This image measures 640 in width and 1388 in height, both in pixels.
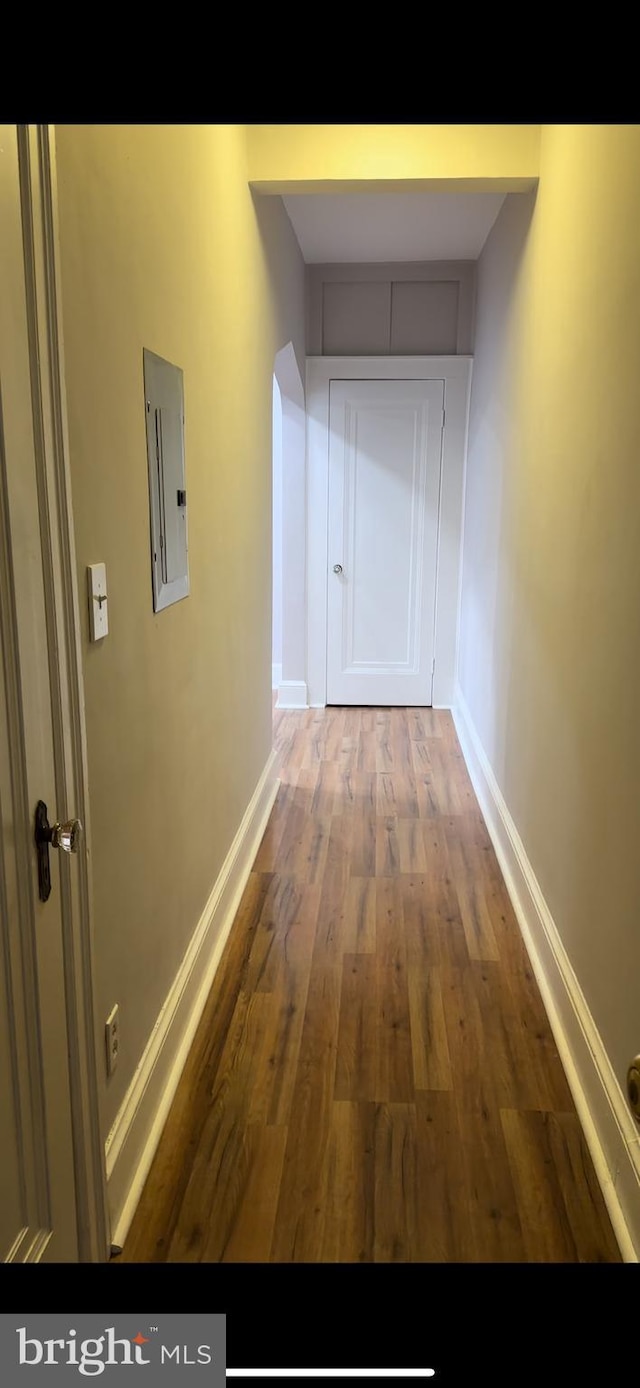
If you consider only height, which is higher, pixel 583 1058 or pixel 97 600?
pixel 97 600

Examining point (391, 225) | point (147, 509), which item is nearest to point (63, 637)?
point (147, 509)

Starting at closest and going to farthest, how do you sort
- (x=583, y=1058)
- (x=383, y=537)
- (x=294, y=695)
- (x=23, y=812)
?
(x=23, y=812) < (x=583, y=1058) < (x=383, y=537) < (x=294, y=695)

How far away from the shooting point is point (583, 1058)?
200 cm

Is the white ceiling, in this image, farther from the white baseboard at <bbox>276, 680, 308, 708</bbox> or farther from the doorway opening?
Answer: the white baseboard at <bbox>276, 680, 308, 708</bbox>

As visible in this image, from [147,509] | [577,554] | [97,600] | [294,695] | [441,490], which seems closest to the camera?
[97,600]

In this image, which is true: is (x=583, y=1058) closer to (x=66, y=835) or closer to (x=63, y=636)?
(x=66, y=835)

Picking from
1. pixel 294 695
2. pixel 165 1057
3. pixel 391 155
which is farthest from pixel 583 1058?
pixel 294 695

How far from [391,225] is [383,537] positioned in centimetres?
172

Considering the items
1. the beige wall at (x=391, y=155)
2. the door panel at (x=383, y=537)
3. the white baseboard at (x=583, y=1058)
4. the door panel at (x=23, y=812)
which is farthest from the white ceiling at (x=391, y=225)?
the door panel at (x=23, y=812)

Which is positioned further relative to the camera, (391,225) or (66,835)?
(391,225)

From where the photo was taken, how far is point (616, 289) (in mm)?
1940

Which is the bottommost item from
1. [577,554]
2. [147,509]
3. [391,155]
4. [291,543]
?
[291,543]
